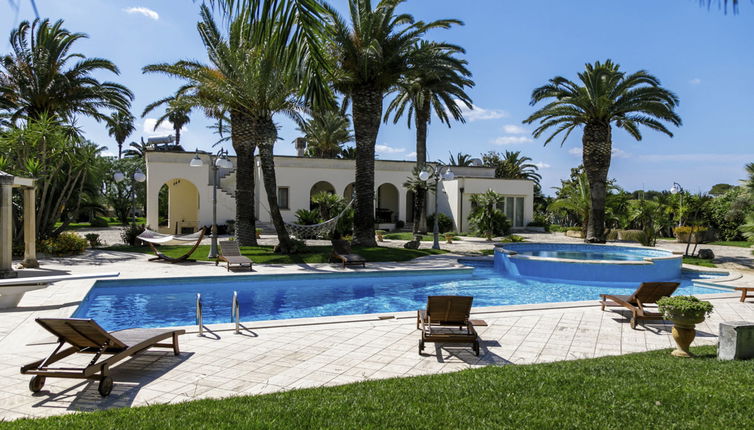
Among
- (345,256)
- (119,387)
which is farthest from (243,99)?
(119,387)

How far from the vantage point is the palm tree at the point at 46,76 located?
1895 cm

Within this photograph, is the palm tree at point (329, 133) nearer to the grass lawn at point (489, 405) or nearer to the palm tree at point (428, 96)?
the palm tree at point (428, 96)

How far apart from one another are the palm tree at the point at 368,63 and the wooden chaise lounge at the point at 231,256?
5.08 m

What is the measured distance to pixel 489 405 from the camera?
4008 millimetres

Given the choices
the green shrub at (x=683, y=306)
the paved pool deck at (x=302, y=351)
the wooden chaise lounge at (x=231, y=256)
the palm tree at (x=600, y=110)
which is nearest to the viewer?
the paved pool deck at (x=302, y=351)

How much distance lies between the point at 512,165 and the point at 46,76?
35.2m

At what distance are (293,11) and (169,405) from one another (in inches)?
131

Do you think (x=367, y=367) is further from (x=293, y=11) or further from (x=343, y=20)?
(x=343, y=20)

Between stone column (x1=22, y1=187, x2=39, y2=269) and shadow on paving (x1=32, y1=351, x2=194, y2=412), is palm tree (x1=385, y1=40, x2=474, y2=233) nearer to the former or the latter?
stone column (x1=22, y1=187, x2=39, y2=269)

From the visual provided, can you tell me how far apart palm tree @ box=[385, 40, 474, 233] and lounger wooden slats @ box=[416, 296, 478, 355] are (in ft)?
43.7

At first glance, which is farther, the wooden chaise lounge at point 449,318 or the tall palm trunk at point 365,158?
the tall palm trunk at point 365,158

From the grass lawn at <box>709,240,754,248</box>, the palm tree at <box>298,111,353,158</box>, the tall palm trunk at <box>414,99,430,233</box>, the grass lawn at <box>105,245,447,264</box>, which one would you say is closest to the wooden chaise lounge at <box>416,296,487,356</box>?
the grass lawn at <box>105,245,447,264</box>

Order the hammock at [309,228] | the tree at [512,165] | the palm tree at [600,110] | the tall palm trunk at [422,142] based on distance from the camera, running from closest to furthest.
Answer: the hammock at [309,228]
the palm tree at [600,110]
the tall palm trunk at [422,142]
the tree at [512,165]

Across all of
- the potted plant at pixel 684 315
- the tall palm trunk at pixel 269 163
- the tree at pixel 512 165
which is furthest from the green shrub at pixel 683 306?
the tree at pixel 512 165
